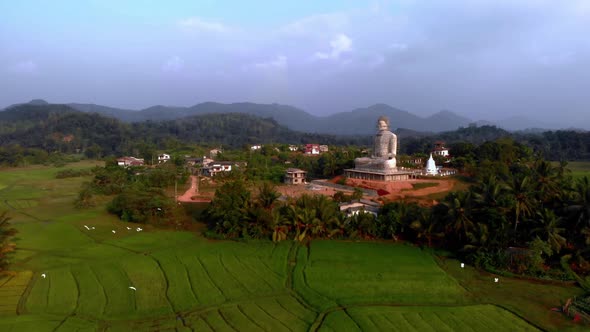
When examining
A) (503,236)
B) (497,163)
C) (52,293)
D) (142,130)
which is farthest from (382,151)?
(142,130)

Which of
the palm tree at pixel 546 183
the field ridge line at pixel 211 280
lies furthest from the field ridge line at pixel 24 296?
the palm tree at pixel 546 183

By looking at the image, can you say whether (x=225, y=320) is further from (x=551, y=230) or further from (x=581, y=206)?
(x=581, y=206)

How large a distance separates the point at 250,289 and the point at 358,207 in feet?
48.1

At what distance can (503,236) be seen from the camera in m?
21.8

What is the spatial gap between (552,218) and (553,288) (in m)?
3.92

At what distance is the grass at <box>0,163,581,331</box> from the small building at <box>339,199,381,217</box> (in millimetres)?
4844

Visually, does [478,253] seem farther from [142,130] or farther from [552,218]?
[142,130]

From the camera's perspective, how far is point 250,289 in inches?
723

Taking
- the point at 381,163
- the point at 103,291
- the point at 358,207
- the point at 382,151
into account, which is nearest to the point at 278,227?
the point at 358,207

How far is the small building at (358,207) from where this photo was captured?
30131 mm

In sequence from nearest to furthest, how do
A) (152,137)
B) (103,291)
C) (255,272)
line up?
1. (103,291)
2. (255,272)
3. (152,137)

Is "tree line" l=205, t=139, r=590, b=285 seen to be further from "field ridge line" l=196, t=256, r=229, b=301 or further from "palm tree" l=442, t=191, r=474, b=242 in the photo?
"field ridge line" l=196, t=256, r=229, b=301

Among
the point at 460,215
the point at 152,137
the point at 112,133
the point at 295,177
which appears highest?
the point at 112,133

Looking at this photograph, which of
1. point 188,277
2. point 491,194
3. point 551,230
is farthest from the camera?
point 491,194
